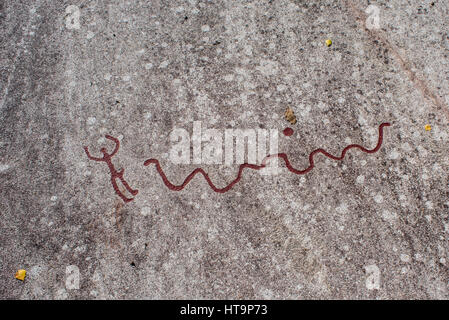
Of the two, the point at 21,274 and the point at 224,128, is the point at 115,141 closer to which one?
the point at 224,128

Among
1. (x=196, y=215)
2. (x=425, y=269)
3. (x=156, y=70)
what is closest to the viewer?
(x=425, y=269)

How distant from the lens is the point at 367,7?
3.64 meters

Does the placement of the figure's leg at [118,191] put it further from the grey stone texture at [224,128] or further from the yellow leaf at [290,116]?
the yellow leaf at [290,116]

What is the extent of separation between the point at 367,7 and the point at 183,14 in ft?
6.16

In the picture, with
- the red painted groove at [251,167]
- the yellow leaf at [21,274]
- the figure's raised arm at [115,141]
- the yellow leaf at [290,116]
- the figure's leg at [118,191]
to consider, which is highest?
the yellow leaf at [290,116]

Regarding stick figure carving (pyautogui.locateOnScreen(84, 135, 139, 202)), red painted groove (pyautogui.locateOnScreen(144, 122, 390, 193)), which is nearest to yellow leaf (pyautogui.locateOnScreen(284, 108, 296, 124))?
red painted groove (pyautogui.locateOnScreen(144, 122, 390, 193))

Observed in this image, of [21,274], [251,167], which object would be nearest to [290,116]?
[251,167]

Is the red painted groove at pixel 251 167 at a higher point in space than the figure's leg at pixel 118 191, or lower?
higher

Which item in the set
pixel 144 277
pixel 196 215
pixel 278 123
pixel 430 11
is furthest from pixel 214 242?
pixel 430 11

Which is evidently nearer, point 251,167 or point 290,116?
point 251,167

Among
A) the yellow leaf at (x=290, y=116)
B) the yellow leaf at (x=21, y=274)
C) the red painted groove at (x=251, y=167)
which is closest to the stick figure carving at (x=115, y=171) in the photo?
the red painted groove at (x=251, y=167)

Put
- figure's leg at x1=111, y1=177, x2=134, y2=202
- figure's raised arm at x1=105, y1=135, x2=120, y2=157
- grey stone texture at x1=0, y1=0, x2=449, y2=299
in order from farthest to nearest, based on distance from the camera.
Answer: figure's raised arm at x1=105, y1=135, x2=120, y2=157 < figure's leg at x1=111, y1=177, x2=134, y2=202 < grey stone texture at x1=0, y1=0, x2=449, y2=299

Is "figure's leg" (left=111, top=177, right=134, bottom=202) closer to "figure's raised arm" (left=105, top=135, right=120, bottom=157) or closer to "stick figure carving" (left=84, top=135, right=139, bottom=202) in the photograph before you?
"stick figure carving" (left=84, top=135, right=139, bottom=202)

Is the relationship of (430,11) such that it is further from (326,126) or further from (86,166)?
(86,166)
